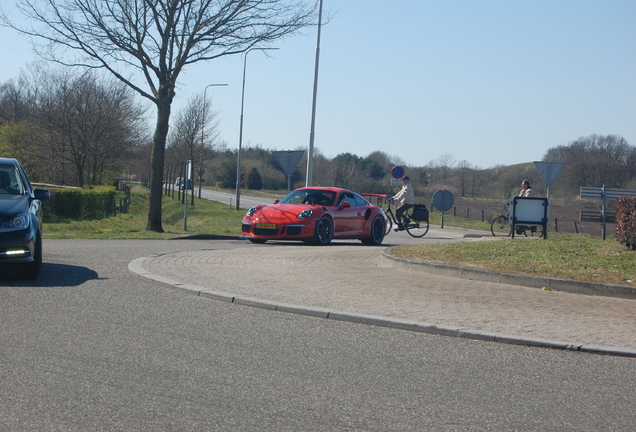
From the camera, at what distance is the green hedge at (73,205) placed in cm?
3152

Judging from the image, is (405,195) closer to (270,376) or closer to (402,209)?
(402,209)

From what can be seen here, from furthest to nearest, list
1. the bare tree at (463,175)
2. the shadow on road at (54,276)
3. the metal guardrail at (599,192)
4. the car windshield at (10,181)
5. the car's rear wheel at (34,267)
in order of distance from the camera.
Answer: the bare tree at (463,175) → the metal guardrail at (599,192) → the car windshield at (10,181) → the car's rear wheel at (34,267) → the shadow on road at (54,276)

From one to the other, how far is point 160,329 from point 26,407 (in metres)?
2.31

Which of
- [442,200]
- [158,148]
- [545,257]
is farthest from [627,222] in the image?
[158,148]

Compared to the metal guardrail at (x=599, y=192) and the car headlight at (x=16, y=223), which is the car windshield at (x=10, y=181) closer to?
the car headlight at (x=16, y=223)

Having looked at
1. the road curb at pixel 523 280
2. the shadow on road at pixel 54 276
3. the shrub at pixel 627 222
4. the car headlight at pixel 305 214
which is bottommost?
the shadow on road at pixel 54 276

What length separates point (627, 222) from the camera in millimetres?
11555

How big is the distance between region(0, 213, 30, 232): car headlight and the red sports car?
7.92 metres

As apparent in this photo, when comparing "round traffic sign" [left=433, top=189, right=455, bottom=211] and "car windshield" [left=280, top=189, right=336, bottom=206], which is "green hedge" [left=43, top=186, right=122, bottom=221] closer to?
"round traffic sign" [left=433, top=189, right=455, bottom=211]

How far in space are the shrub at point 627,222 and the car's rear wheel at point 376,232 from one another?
7141 millimetres

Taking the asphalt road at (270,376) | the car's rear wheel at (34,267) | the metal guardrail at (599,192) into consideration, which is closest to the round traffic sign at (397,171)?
the metal guardrail at (599,192)

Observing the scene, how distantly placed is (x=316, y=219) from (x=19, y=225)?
8.59 m

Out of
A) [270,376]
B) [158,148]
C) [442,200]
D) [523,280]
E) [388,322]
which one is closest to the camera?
[270,376]

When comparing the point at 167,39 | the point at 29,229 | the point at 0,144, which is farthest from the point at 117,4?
the point at 0,144
